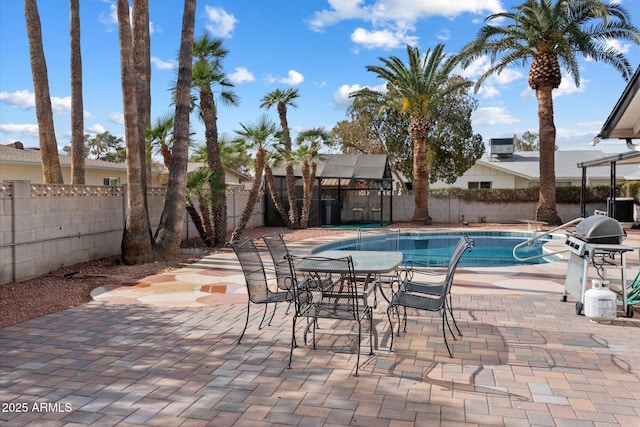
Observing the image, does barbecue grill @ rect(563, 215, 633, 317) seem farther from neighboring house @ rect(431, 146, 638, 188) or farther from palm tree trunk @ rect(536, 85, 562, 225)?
neighboring house @ rect(431, 146, 638, 188)

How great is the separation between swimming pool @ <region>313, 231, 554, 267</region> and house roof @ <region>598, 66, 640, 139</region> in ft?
17.6

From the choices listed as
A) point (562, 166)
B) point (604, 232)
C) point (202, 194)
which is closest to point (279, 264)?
point (604, 232)

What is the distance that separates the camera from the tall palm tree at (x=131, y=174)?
994cm

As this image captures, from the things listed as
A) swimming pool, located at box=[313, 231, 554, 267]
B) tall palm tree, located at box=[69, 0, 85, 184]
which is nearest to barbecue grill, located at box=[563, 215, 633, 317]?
swimming pool, located at box=[313, 231, 554, 267]

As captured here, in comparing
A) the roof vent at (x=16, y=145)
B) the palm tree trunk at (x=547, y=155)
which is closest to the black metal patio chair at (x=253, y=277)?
the palm tree trunk at (x=547, y=155)

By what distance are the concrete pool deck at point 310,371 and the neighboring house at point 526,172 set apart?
79.2 ft

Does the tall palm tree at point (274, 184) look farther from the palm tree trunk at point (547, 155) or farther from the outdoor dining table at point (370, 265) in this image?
the outdoor dining table at point (370, 265)

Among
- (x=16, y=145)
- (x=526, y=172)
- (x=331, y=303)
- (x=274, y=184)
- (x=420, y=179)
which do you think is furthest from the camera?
(x=526, y=172)

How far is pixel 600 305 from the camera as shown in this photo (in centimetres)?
542

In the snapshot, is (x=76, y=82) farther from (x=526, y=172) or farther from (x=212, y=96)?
(x=526, y=172)

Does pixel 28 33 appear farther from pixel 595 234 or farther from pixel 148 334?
pixel 595 234

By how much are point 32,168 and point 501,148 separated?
26.2 m

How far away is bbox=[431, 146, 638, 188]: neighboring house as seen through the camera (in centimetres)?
2788

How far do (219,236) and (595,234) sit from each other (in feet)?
31.4
